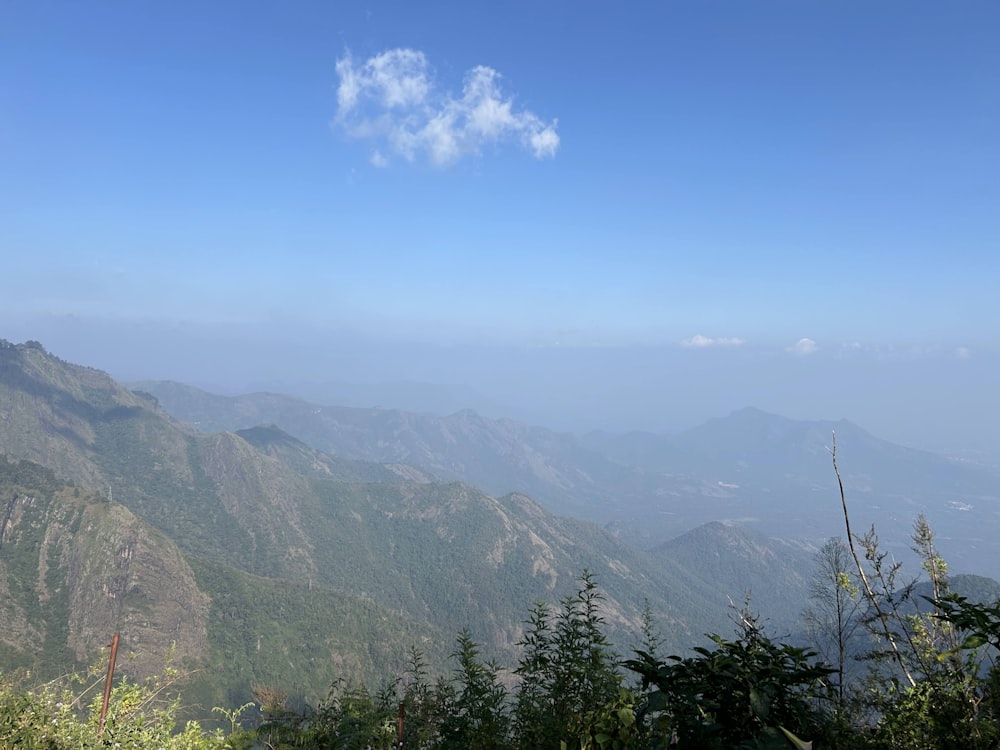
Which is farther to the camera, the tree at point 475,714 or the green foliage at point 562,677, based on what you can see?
the tree at point 475,714

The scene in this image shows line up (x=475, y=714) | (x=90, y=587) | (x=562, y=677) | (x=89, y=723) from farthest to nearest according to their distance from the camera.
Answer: (x=90, y=587), (x=475, y=714), (x=562, y=677), (x=89, y=723)

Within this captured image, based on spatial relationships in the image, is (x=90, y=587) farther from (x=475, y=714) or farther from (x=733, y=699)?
Result: (x=733, y=699)

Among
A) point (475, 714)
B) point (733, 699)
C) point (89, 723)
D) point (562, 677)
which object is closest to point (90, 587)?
point (89, 723)

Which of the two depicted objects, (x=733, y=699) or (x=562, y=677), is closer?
(x=733, y=699)

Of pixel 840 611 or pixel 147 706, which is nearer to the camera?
pixel 147 706

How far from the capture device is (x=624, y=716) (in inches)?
220

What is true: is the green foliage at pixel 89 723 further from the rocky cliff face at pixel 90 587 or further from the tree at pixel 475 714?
the rocky cliff face at pixel 90 587

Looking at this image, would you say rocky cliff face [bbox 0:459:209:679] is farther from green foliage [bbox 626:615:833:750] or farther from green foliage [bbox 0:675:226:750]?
green foliage [bbox 626:615:833:750]

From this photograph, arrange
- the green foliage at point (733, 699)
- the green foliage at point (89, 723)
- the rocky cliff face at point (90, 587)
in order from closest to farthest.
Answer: the green foliage at point (733, 699), the green foliage at point (89, 723), the rocky cliff face at point (90, 587)

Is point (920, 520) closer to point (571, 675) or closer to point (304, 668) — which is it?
point (571, 675)

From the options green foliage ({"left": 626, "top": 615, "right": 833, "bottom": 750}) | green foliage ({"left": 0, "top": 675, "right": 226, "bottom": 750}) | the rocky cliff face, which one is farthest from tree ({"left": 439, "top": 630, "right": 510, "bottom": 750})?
the rocky cliff face

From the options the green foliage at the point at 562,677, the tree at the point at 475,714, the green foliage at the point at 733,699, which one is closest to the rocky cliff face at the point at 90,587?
the tree at the point at 475,714

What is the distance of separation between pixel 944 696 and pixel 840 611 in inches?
352

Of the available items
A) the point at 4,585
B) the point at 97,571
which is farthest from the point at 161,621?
the point at 4,585
